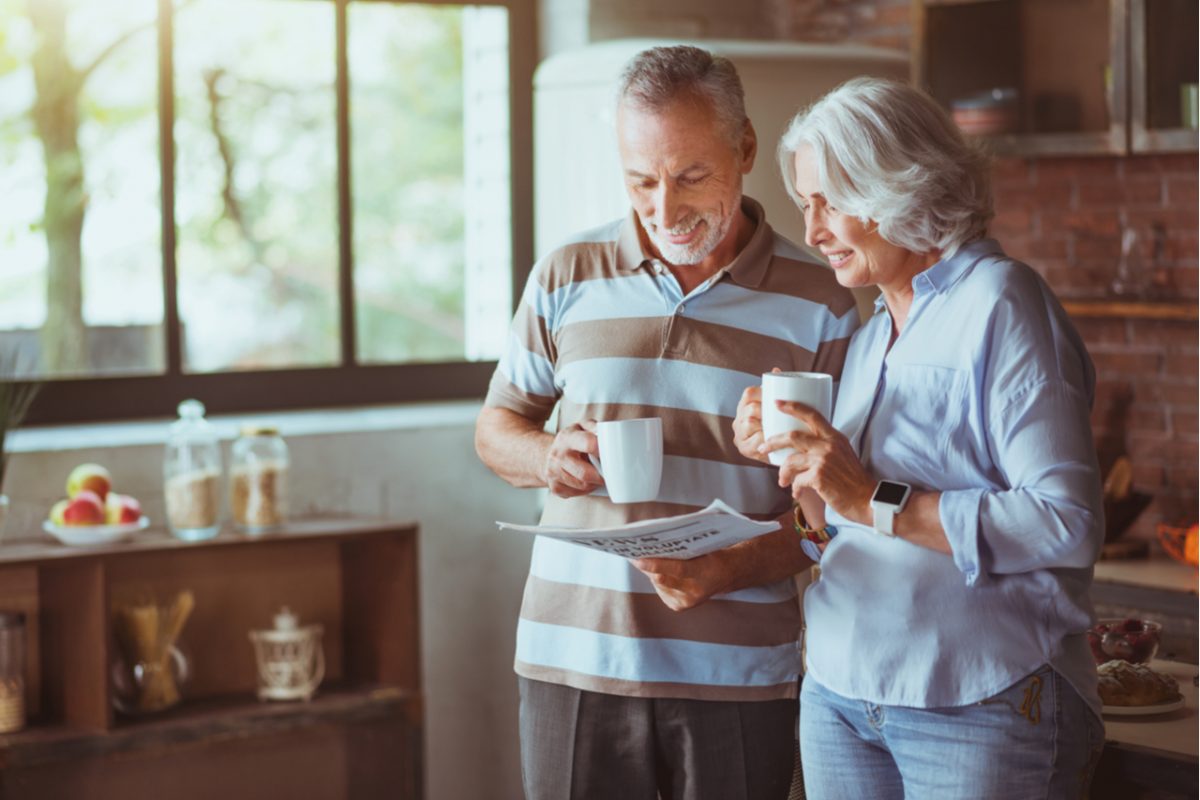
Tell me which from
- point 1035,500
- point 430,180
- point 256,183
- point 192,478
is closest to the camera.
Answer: point 1035,500

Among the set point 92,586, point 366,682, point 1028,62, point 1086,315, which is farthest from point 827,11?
point 92,586

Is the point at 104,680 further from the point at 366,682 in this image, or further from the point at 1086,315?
the point at 1086,315

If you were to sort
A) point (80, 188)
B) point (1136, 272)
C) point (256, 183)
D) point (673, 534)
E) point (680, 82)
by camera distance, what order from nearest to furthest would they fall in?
point (673, 534) < point (680, 82) < point (80, 188) < point (1136, 272) < point (256, 183)

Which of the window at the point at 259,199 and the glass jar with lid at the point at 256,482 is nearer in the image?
the glass jar with lid at the point at 256,482

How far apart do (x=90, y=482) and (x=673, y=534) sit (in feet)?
6.28

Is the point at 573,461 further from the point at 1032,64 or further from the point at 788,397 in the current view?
the point at 1032,64

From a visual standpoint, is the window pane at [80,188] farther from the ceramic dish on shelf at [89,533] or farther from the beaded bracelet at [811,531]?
the beaded bracelet at [811,531]

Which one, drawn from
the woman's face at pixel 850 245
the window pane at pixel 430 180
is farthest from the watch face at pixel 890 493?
the window pane at pixel 430 180

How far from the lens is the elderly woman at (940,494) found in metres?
→ 1.49

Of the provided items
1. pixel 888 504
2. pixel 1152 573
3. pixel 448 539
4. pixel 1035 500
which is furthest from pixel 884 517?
pixel 448 539

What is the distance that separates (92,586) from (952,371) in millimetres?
2157

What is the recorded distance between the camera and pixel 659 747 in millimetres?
1931

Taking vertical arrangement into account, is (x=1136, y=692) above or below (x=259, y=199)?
below

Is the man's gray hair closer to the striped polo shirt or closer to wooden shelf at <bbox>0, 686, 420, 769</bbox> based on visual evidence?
the striped polo shirt
